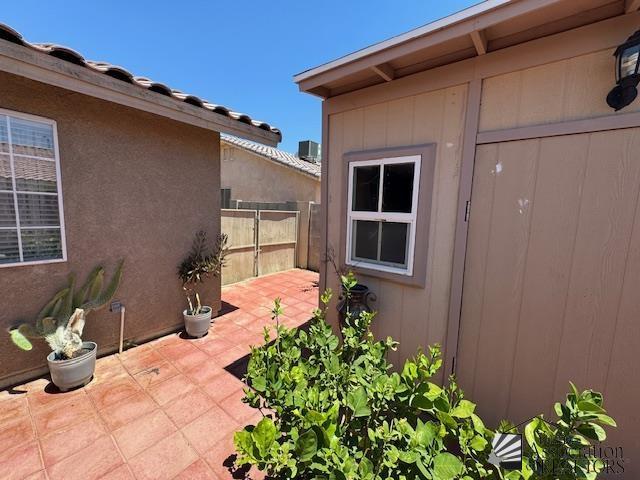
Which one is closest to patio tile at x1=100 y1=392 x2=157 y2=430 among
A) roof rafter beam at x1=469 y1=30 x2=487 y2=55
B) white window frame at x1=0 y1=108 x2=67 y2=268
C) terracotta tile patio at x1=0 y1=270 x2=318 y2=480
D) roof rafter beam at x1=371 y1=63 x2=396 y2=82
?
terracotta tile patio at x1=0 y1=270 x2=318 y2=480

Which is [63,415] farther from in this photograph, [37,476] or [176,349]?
[176,349]

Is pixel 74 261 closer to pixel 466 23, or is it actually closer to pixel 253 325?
pixel 253 325

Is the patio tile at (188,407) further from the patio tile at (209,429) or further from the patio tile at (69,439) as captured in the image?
the patio tile at (69,439)

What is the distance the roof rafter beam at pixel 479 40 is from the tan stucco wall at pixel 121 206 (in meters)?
3.76

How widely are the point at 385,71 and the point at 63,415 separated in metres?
4.42

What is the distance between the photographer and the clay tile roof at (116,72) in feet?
6.79

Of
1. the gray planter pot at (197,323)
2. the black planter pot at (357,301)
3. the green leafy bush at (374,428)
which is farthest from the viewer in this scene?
the gray planter pot at (197,323)

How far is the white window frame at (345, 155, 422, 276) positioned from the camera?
8.15ft

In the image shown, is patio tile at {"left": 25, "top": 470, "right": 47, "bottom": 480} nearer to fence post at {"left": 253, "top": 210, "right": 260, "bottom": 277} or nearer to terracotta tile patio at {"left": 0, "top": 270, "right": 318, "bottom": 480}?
terracotta tile patio at {"left": 0, "top": 270, "right": 318, "bottom": 480}

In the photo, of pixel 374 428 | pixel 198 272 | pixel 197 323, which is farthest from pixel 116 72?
pixel 374 428

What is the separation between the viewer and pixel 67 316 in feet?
9.59

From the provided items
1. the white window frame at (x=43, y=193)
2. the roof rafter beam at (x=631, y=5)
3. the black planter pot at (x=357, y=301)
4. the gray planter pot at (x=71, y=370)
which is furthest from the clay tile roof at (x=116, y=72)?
the roof rafter beam at (x=631, y=5)

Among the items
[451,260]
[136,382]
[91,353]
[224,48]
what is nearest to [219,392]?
[136,382]

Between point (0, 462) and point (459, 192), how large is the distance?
4.23 meters
